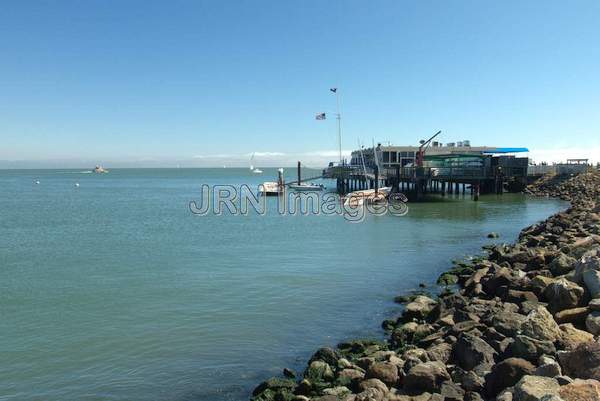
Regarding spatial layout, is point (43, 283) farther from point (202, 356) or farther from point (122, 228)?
point (122, 228)

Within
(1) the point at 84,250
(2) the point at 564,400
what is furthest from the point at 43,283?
(2) the point at 564,400

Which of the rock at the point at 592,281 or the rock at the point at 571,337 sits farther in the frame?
the rock at the point at 592,281

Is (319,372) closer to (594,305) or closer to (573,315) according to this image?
(573,315)

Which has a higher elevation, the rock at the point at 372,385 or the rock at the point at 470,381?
the rock at the point at 470,381

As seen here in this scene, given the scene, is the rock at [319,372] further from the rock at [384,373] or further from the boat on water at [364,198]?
the boat on water at [364,198]

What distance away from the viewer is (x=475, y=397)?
7.90m

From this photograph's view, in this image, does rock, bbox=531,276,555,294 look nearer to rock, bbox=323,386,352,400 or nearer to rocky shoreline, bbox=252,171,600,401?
rocky shoreline, bbox=252,171,600,401

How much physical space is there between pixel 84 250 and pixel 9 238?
7.82 m

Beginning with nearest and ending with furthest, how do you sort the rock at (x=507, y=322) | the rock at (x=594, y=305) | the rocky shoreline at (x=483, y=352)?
the rocky shoreline at (x=483, y=352), the rock at (x=507, y=322), the rock at (x=594, y=305)

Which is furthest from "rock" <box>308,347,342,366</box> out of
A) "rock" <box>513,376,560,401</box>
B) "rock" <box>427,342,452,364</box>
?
"rock" <box>513,376,560,401</box>

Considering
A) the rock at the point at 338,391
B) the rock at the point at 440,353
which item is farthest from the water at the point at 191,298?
the rock at the point at 440,353

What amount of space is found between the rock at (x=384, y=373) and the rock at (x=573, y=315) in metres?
3.88

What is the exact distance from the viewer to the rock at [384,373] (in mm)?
9484

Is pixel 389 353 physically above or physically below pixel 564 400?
below
